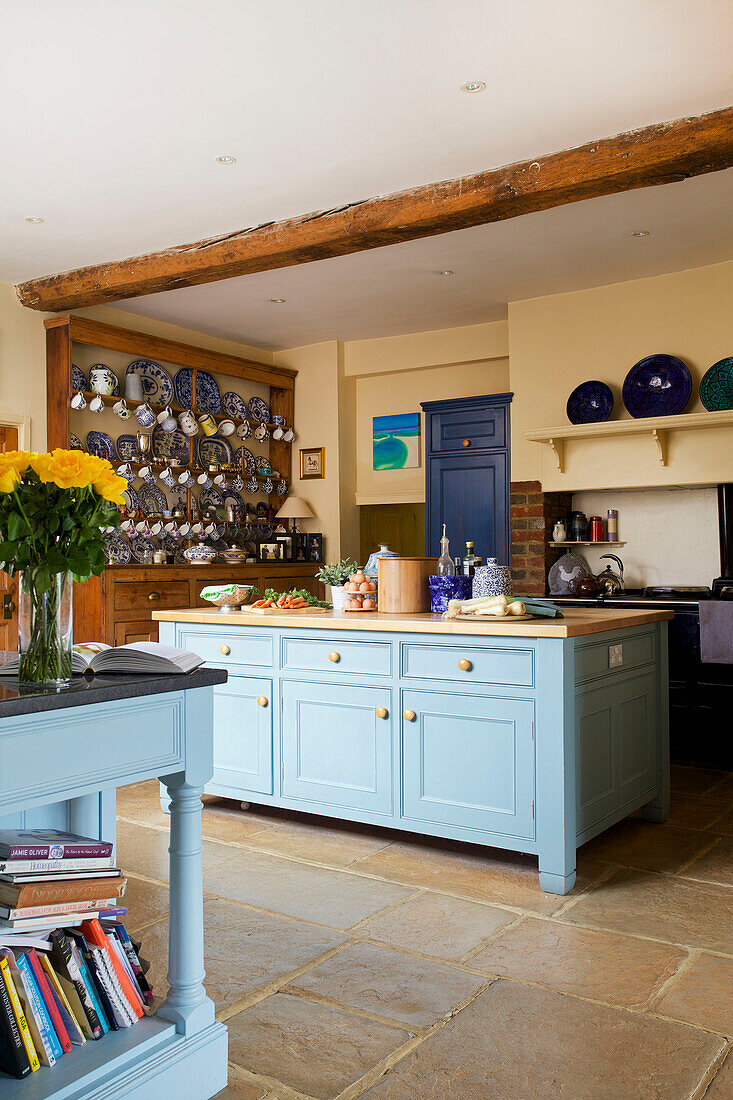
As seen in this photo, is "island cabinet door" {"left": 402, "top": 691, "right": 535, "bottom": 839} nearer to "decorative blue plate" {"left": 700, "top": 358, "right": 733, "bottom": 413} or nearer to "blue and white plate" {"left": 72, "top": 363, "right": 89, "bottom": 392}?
"decorative blue plate" {"left": 700, "top": 358, "right": 733, "bottom": 413}

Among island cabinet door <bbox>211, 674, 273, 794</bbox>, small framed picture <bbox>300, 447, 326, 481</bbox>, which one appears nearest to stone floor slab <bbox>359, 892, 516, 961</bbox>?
island cabinet door <bbox>211, 674, 273, 794</bbox>

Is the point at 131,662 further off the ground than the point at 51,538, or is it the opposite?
the point at 51,538

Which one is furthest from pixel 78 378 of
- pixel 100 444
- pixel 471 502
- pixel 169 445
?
pixel 471 502

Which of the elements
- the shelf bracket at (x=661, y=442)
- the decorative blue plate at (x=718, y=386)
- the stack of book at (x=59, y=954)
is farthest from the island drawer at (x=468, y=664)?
the decorative blue plate at (x=718, y=386)

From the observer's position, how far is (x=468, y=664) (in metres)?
3.18

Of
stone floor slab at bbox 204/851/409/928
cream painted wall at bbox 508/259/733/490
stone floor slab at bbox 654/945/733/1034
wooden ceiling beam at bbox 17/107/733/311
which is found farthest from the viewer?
cream painted wall at bbox 508/259/733/490

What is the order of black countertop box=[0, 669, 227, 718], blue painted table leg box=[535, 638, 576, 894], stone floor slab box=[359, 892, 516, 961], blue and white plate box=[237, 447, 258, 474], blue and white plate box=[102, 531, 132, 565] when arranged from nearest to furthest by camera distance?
black countertop box=[0, 669, 227, 718], stone floor slab box=[359, 892, 516, 961], blue painted table leg box=[535, 638, 576, 894], blue and white plate box=[102, 531, 132, 565], blue and white plate box=[237, 447, 258, 474]

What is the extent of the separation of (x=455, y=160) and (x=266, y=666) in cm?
234

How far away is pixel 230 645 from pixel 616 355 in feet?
11.1

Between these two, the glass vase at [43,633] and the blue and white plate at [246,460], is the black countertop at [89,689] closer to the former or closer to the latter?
the glass vase at [43,633]

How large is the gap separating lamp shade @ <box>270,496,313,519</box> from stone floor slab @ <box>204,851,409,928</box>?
4244 millimetres

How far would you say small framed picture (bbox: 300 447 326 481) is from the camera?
24.4 feet

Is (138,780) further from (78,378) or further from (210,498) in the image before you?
(210,498)

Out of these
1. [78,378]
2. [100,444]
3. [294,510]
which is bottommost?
[294,510]
